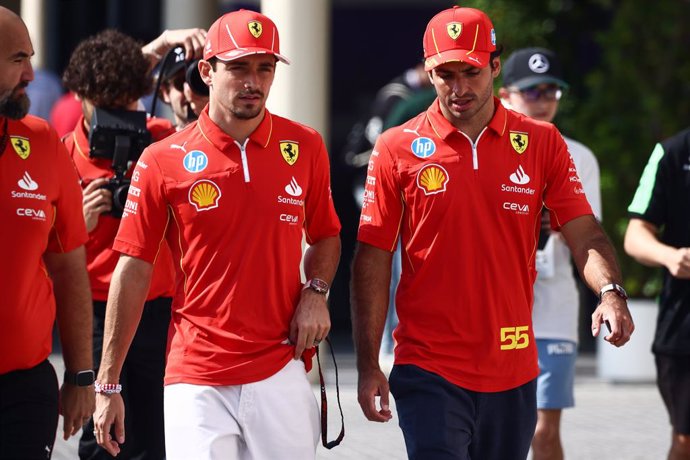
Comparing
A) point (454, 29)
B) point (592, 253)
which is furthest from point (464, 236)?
point (454, 29)

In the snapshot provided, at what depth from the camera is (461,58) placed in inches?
211

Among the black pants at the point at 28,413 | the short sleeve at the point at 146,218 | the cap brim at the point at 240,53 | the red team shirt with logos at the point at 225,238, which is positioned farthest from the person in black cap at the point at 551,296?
the black pants at the point at 28,413

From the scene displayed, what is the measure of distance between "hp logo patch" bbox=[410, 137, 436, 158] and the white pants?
89 cm

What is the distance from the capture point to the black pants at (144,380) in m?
6.45

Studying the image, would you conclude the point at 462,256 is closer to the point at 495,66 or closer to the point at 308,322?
the point at 308,322

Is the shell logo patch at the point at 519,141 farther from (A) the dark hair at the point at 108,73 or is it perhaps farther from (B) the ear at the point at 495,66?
(A) the dark hair at the point at 108,73

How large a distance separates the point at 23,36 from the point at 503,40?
27.1 ft

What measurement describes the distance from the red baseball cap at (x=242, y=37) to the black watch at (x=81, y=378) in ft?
3.88

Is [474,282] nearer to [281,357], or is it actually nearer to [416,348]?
[416,348]

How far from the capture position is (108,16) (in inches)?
619

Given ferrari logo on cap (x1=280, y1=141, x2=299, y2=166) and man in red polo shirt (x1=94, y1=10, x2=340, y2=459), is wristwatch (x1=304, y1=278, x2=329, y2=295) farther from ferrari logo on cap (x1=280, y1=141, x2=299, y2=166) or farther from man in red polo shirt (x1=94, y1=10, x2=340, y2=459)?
ferrari logo on cap (x1=280, y1=141, x2=299, y2=166)

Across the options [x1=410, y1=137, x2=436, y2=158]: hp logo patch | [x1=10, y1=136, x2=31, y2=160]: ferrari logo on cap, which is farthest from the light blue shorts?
[x1=10, y1=136, x2=31, y2=160]: ferrari logo on cap

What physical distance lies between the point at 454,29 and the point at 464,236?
750 mm

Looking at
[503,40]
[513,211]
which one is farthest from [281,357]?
[503,40]
